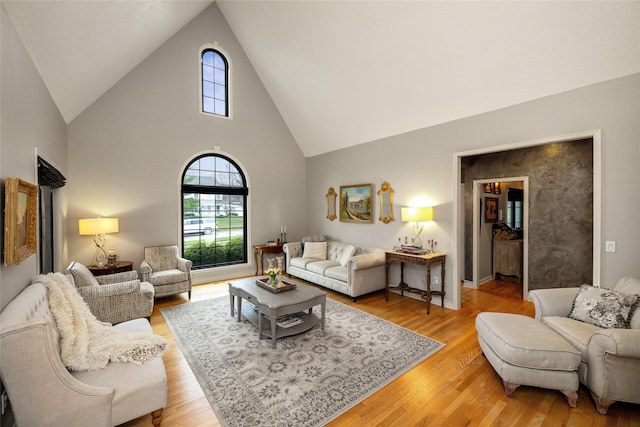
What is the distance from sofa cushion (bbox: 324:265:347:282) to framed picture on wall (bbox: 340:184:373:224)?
1.26m

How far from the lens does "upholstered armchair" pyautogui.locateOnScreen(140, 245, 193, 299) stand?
4473 mm

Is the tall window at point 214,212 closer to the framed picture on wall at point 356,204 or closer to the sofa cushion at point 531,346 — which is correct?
the framed picture on wall at point 356,204

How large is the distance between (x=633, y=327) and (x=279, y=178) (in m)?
6.01

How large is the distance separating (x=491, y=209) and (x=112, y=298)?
6.61 meters

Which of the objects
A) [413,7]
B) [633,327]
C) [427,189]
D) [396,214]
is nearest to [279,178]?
[396,214]

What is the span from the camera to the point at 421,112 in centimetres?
449

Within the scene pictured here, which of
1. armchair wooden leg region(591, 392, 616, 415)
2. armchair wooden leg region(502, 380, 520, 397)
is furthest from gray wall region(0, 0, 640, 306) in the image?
armchair wooden leg region(502, 380, 520, 397)

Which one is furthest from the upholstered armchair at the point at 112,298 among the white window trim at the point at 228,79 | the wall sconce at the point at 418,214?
the wall sconce at the point at 418,214

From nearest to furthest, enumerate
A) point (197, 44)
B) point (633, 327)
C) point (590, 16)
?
point (633, 327)
point (590, 16)
point (197, 44)

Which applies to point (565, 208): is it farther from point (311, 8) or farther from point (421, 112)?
point (311, 8)

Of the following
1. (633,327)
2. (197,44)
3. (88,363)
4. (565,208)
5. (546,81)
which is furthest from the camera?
(197,44)

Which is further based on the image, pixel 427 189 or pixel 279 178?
pixel 279 178

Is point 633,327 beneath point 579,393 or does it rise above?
above

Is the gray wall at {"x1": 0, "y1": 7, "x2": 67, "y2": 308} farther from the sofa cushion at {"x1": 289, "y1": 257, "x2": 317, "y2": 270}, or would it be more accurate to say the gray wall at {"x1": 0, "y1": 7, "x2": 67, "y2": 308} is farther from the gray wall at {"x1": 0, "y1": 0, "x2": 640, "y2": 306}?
the sofa cushion at {"x1": 289, "y1": 257, "x2": 317, "y2": 270}
